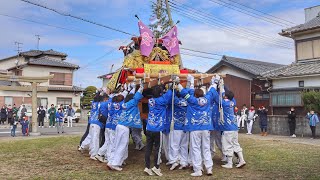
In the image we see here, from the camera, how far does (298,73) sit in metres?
21.1

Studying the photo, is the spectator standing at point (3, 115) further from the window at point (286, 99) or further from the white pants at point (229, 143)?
the white pants at point (229, 143)

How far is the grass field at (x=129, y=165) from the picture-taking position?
7952 millimetres

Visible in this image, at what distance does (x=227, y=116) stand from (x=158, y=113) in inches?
75.8

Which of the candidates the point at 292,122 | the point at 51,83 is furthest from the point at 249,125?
the point at 51,83

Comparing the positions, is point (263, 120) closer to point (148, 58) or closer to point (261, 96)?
point (261, 96)

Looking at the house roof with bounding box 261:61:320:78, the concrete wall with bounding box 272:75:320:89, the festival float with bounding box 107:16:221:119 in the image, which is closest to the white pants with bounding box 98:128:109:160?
Result: the festival float with bounding box 107:16:221:119

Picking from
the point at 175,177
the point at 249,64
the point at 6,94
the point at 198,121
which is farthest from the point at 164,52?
the point at 6,94

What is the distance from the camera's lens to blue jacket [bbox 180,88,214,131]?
8.19m

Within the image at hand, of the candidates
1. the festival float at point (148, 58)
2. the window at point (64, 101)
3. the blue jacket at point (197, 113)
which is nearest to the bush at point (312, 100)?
the festival float at point (148, 58)

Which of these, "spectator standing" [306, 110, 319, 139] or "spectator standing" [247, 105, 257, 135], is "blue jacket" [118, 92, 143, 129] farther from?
"spectator standing" [247, 105, 257, 135]

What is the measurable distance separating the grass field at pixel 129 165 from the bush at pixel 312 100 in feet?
24.5

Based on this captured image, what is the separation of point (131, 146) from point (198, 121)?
4433 millimetres

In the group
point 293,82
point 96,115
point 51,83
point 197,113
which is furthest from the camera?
point 51,83

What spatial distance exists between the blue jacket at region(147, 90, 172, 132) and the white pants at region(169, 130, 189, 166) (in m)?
0.66
